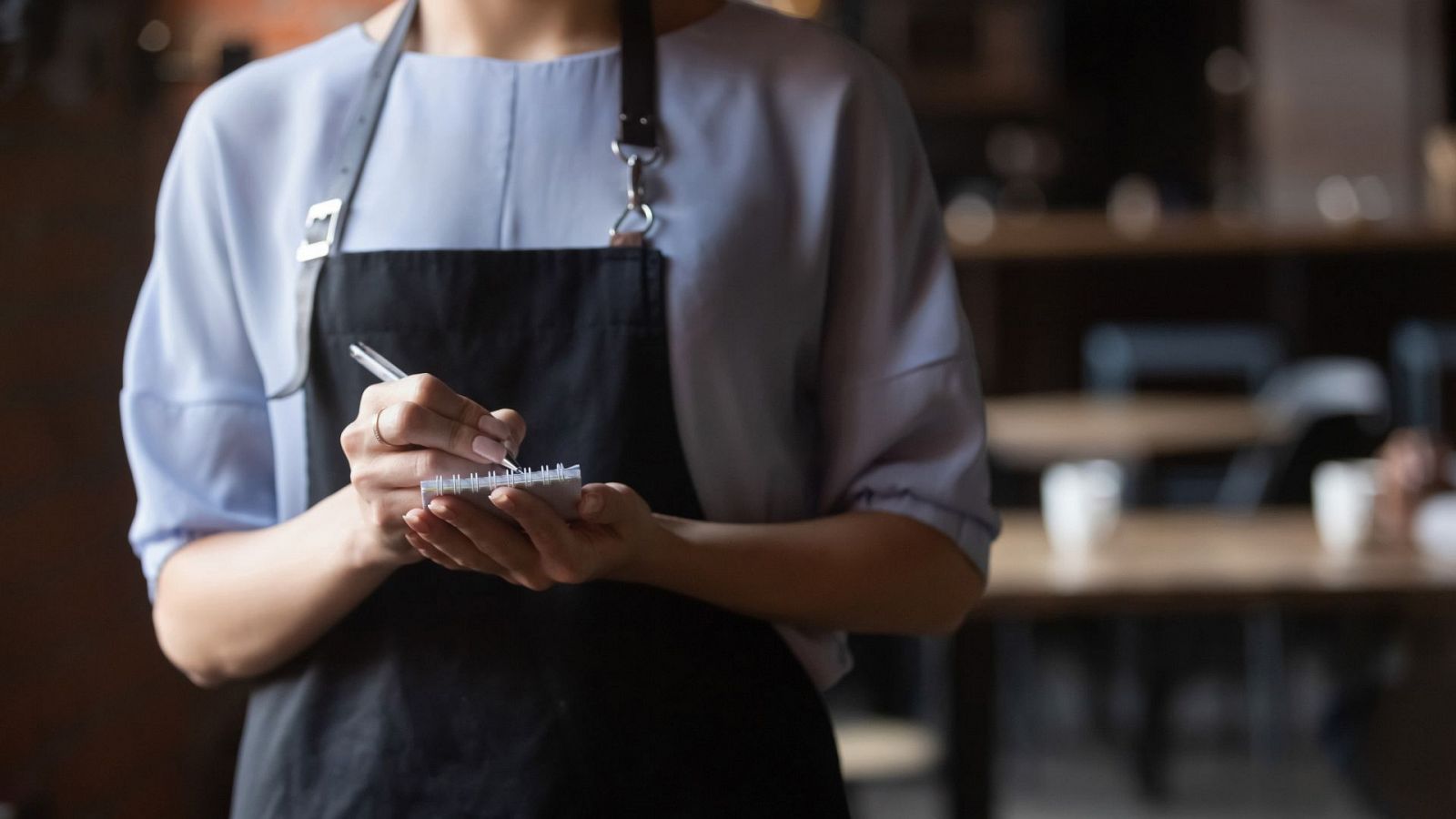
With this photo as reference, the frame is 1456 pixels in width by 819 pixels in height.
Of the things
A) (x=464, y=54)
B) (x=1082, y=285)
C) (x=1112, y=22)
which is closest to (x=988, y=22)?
(x=1112, y=22)

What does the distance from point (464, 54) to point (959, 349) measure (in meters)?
0.37

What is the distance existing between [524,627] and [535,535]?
0.58 feet

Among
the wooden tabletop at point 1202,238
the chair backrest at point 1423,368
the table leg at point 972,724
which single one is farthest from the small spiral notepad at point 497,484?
the chair backrest at point 1423,368

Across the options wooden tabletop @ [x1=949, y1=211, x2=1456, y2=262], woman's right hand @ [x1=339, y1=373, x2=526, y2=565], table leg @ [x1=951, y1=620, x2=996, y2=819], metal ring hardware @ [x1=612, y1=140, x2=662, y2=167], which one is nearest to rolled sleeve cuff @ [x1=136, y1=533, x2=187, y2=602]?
woman's right hand @ [x1=339, y1=373, x2=526, y2=565]

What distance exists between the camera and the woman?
945 mm

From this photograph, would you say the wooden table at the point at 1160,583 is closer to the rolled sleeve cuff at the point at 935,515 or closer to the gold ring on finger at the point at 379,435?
the rolled sleeve cuff at the point at 935,515

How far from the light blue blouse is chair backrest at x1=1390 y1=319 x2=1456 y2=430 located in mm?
5035

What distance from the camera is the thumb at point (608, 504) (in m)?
0.81

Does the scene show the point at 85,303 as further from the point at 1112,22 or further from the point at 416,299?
the point at 1112,22

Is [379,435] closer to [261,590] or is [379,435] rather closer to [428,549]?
[428,549]

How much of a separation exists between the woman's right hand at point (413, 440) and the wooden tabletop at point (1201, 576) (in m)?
1.35

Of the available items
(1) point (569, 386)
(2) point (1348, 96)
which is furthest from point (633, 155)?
(2) point (1348, 96)

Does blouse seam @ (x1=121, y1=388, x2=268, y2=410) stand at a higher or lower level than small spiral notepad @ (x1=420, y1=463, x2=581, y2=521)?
higher

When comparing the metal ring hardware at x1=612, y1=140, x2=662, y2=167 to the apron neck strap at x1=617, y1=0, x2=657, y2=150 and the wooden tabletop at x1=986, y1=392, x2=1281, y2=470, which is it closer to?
the apron neck strap at x1=617, y1=0, x2=657, y2=150
